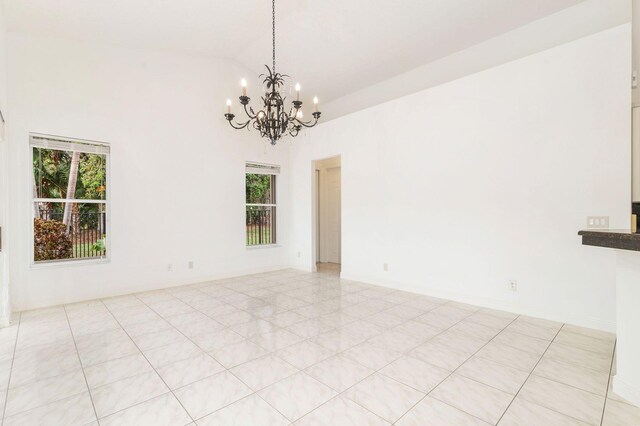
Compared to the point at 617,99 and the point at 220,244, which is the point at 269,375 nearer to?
the point at 220,244

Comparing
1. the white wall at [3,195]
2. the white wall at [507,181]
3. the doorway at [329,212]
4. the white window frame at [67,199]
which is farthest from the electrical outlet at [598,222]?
the white wall at [3,195]

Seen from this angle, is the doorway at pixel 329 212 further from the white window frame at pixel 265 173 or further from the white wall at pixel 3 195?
the white wall at pixel 3 195

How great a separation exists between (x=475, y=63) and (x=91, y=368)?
19.2ft

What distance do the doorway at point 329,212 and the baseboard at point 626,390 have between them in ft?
17.6

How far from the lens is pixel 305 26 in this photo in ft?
15.5

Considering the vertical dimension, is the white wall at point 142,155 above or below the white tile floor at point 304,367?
above

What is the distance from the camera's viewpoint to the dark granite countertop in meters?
1.68

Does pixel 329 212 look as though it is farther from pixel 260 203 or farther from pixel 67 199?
pixel 67 199

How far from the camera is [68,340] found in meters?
2.96

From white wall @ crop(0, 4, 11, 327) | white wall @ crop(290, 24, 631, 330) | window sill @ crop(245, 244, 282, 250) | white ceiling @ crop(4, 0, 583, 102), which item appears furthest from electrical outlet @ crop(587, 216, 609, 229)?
white wall @ crop(0, 4, 11, 327)

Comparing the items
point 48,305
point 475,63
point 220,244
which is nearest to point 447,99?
point 475,63

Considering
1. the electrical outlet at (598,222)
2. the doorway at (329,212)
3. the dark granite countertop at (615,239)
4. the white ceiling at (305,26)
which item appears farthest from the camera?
the doorway at (329,212)

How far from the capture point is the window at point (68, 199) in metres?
4.05

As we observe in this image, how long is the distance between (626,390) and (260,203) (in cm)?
560
